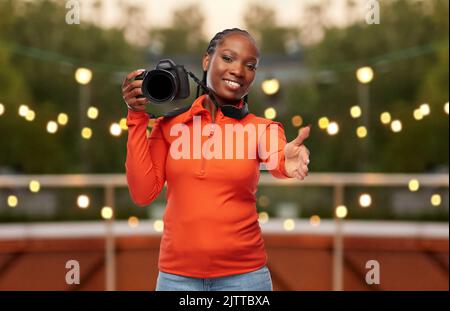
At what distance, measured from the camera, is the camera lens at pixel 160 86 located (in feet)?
6.81

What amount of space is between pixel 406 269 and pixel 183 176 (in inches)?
158

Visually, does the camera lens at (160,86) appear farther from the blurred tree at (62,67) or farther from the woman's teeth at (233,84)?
the blurred tree at (62,67)

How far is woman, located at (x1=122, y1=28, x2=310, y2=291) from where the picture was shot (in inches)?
82.2

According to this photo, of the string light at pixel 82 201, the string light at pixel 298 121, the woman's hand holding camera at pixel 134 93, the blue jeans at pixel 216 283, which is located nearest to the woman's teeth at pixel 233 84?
the woman's hand holding camera at pixel 134 93

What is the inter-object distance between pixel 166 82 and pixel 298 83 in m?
19.4

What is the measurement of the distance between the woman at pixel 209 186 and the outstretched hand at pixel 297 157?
4 cm

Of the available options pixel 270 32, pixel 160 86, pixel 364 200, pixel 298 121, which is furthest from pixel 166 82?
pixel 270 32

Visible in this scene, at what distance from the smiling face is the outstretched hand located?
29 centimetres

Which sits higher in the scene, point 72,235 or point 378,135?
point 378,135

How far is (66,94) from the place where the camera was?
19453 mm

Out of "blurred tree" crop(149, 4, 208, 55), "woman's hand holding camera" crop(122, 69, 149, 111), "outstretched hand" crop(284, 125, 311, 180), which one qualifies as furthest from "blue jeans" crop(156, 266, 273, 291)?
"blurred tree" crop(149, 4, 208, 55)
